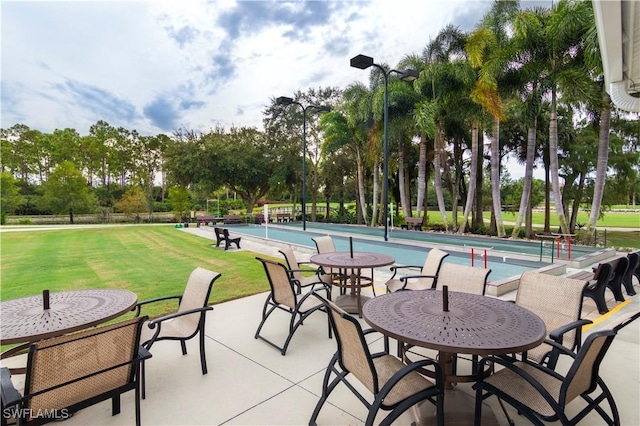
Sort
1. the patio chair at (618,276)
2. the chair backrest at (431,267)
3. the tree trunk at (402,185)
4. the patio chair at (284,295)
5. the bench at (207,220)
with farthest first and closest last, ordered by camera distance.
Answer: the bench at (207,220) → the tree trunk at (402,185) → the patio chair at (618,276) → the chair backrest at (431,267) → the patio chair at (284,295)

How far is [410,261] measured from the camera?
912cm

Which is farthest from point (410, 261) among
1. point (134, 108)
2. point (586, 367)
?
point (134, 108)

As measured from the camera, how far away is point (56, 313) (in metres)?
2.51

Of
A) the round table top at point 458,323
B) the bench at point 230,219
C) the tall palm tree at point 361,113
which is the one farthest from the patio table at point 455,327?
the bench at point 230,219

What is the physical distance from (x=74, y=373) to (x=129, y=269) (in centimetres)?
719

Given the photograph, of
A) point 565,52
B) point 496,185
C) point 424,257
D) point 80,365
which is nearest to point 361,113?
point 496,185

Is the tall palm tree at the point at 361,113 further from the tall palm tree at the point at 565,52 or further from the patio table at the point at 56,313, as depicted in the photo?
the patio table at the point at 56,313

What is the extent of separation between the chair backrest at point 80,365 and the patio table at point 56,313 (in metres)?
0.51

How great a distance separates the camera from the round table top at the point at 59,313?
7.11ft

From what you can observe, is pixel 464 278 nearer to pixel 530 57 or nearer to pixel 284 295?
pixel 284 295

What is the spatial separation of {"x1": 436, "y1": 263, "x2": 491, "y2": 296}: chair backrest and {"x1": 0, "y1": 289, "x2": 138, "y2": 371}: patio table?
3191 millimetres

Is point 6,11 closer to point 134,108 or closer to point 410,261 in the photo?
point 410,261

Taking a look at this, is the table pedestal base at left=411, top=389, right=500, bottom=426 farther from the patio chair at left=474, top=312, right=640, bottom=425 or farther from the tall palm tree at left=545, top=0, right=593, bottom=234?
the tall palm tree at left=545, top=0, right=593, bottom=234

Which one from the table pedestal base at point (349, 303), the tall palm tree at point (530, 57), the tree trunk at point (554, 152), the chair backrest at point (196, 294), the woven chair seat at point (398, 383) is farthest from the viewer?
the tree trunk at point (554, 152)
